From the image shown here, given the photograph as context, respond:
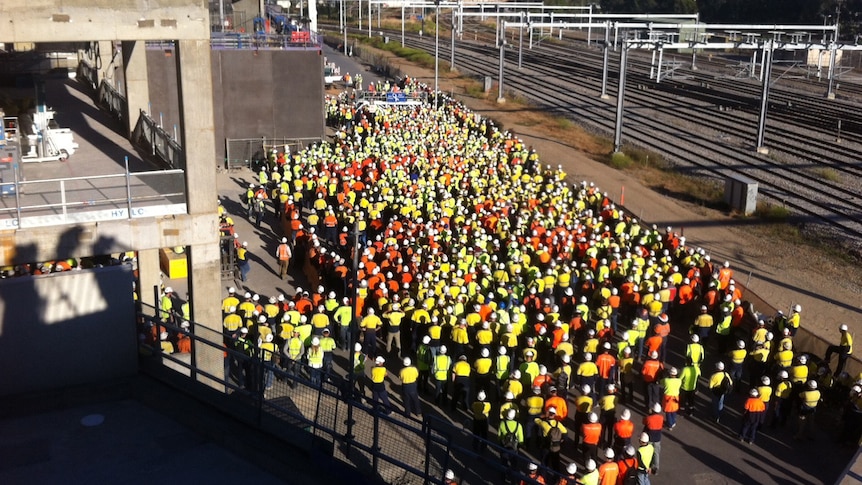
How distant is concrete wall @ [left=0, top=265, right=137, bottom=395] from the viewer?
33.0ft

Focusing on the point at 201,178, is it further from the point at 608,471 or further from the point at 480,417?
the point at 608,471

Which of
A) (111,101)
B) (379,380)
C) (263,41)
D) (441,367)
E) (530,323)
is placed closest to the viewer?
(379,380)

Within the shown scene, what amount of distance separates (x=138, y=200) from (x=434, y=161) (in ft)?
53.2

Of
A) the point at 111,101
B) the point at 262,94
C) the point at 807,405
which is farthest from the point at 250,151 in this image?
the point at 807,405

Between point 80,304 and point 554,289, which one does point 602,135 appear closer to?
point 554,289

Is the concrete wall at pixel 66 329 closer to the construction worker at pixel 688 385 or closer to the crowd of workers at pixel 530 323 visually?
the crowd of workers at pixel 530 323

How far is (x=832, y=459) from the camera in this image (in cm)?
1431

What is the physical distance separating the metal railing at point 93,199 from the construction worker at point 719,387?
8.90 m

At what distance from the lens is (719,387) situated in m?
15.0

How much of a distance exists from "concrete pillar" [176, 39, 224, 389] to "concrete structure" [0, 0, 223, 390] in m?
0.01

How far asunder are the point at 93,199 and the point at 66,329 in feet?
11.7

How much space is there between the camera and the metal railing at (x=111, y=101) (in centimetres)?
2070

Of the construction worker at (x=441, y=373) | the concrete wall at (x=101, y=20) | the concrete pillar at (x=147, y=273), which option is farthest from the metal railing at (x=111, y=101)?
the construction worker at (x=441, y=373)

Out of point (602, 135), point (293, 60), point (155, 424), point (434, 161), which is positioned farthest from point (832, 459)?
point (602, 135)
